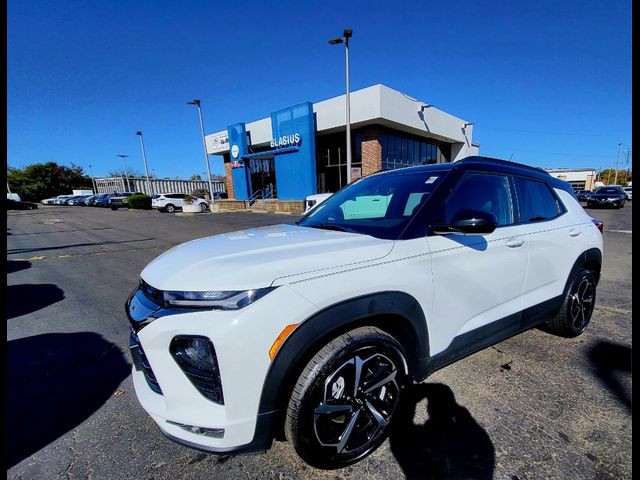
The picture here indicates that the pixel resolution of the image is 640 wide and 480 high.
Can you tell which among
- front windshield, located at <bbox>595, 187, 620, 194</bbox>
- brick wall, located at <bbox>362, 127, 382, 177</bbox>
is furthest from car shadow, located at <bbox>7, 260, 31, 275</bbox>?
front windshield, located at <bbox>595, 187, 620, 194</bbox>

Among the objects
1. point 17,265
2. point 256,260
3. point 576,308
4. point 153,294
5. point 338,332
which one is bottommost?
point 17,265

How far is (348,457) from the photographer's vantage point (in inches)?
71.6

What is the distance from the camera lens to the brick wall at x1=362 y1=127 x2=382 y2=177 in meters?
21.0

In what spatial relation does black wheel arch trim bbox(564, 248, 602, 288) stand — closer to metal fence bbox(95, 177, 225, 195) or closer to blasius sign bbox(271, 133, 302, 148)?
blasius sign bbox(271, 133, 302, 148)

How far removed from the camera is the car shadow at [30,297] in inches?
173

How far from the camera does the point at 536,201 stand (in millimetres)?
2889

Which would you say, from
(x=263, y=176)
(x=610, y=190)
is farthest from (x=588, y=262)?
(x=263, y=176)

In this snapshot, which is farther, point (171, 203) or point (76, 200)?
point (76, 200)

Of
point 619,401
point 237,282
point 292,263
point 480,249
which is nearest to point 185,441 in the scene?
point 237,282

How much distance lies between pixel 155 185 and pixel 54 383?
61.6 meters

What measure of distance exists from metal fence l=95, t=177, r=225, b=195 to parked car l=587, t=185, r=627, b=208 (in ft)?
166

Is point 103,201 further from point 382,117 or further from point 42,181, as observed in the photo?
point 382,117

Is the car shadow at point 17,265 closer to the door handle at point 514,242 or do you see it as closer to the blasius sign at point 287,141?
the door handle at point 514,242

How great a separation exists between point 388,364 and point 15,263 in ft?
32.1
